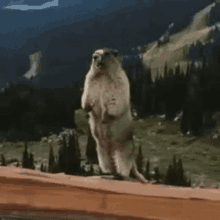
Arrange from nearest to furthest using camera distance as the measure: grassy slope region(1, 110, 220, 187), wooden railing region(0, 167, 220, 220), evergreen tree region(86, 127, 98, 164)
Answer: wooden railing region(0, 167, 220, 220) → grassy slope region(1, 110, 220, 187) → evergreen tree region(86, 127, 98, 164)

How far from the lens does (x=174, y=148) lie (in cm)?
213

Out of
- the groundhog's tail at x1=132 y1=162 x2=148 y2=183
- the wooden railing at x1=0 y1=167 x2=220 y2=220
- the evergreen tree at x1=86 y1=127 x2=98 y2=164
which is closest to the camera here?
the wooden railing at x1=0 y1=167 x2=220 y2=220

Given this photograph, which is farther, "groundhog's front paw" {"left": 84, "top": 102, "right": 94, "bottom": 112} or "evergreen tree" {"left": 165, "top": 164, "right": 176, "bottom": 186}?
"groundhog's front paw" {"left": 84, "top": 102, "right": 94, "bottom": 112}

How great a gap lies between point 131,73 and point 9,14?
1.50 meters

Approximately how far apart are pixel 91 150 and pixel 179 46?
1292 millimetres

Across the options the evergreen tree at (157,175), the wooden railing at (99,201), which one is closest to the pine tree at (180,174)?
the evergreen tree at (157,175)

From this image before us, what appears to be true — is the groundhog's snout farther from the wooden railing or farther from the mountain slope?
the wooden railing

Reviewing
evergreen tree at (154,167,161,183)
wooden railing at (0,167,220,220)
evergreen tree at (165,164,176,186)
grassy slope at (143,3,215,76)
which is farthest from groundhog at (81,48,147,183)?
wooden railing at (0,167,220,220)

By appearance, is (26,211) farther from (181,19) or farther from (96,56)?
(181,19)

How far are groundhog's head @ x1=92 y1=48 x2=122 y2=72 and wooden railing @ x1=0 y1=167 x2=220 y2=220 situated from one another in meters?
1.21

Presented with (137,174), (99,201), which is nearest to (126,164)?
(137,174)

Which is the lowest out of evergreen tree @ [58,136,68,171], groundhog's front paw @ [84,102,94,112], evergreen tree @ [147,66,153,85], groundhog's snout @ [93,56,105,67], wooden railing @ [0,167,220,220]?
evergreen tree @ [58,136,68,171]

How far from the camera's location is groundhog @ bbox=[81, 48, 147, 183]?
2086 millimetres

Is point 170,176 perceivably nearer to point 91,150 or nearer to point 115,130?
point 115,130
